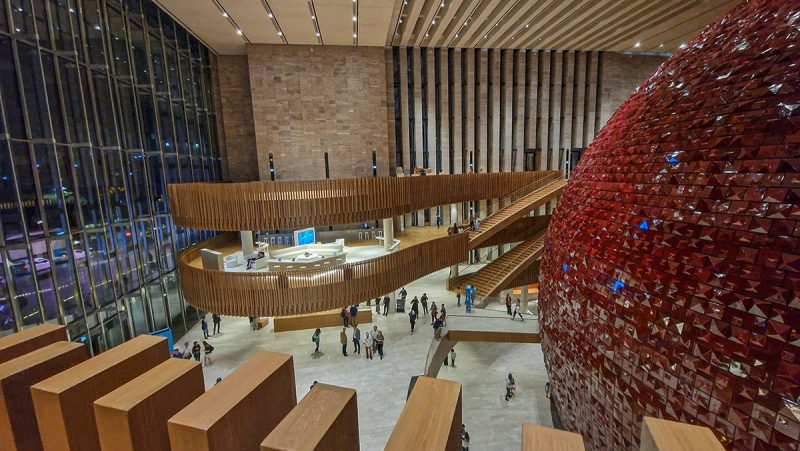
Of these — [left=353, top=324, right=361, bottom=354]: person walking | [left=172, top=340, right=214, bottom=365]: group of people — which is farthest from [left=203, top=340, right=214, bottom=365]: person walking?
[left=353, top=324, right=361, bottom=354]: person walking

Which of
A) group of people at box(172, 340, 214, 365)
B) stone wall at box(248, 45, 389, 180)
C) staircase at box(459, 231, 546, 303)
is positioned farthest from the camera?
stone wall at box(248, 45, 389, 180)

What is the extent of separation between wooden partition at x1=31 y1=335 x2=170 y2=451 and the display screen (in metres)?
12.4

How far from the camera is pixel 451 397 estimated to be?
1.01m

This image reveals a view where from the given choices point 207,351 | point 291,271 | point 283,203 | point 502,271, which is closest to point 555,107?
point 502,271

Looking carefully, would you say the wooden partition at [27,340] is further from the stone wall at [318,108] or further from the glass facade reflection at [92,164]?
the stone wall at [318,108]

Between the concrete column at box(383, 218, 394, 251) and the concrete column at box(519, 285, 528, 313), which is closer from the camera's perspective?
the concrete column at box(383, 218, 394, 251)

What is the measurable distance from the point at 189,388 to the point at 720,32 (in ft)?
11.3

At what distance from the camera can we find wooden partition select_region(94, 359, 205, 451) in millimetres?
944

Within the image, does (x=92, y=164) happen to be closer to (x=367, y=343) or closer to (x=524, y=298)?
(x=367, y=343)

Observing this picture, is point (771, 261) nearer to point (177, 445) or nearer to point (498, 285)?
point (177, 445)

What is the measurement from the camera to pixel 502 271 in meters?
15.9

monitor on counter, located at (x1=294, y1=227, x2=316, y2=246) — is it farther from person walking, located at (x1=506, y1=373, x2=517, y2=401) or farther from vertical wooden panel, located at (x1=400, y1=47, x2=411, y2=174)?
vertical wooden panel, located at (x1=400, y1=47, x2=411, y2=174)

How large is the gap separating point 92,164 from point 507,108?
66.4ft

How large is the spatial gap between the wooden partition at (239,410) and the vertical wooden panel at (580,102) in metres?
25.9
